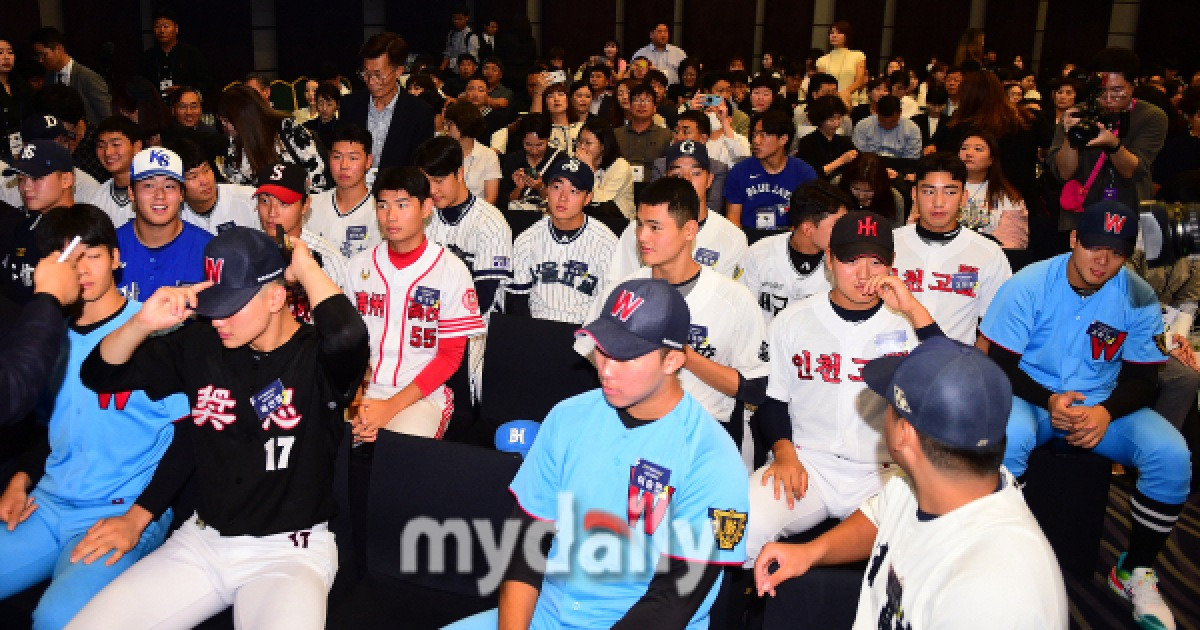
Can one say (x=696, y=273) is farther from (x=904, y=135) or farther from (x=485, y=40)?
(x=485, y=40)

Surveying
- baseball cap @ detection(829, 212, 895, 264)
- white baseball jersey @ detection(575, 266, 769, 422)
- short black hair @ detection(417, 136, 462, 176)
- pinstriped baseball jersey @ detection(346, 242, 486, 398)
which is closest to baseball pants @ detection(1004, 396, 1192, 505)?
baseball cap @ detection(829, 212, 895, 264)

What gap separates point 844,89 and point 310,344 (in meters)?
11.8

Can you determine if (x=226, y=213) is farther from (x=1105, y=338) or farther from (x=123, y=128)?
(x=1105, y=338)

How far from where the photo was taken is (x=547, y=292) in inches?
210

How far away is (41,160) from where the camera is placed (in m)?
4.91

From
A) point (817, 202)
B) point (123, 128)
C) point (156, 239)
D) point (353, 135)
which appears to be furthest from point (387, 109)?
point (817, 202)

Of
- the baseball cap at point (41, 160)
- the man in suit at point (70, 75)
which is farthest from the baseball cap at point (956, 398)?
the man in suit at point (70, 75)

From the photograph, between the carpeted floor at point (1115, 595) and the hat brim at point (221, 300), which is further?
the carpeted floor at point (1115, 595)

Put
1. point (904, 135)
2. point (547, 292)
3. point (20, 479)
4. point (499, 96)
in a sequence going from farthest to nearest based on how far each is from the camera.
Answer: point (499, 96), point (904, 135), point (547, 292), point (20, 479)

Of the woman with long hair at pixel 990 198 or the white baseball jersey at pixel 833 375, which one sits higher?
the woman with long hair at pixel 990 198

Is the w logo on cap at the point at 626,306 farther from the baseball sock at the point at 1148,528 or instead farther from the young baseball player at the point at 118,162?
the young baseball player at the point at 118,162

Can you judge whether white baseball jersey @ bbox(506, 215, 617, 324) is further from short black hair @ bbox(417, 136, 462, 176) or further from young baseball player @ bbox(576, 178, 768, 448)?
young baseball player @ bbox(576, 178, 768, 448)

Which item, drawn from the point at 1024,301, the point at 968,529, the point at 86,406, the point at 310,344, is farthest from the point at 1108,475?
the point at 86,406

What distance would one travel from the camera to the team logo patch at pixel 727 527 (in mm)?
2424
